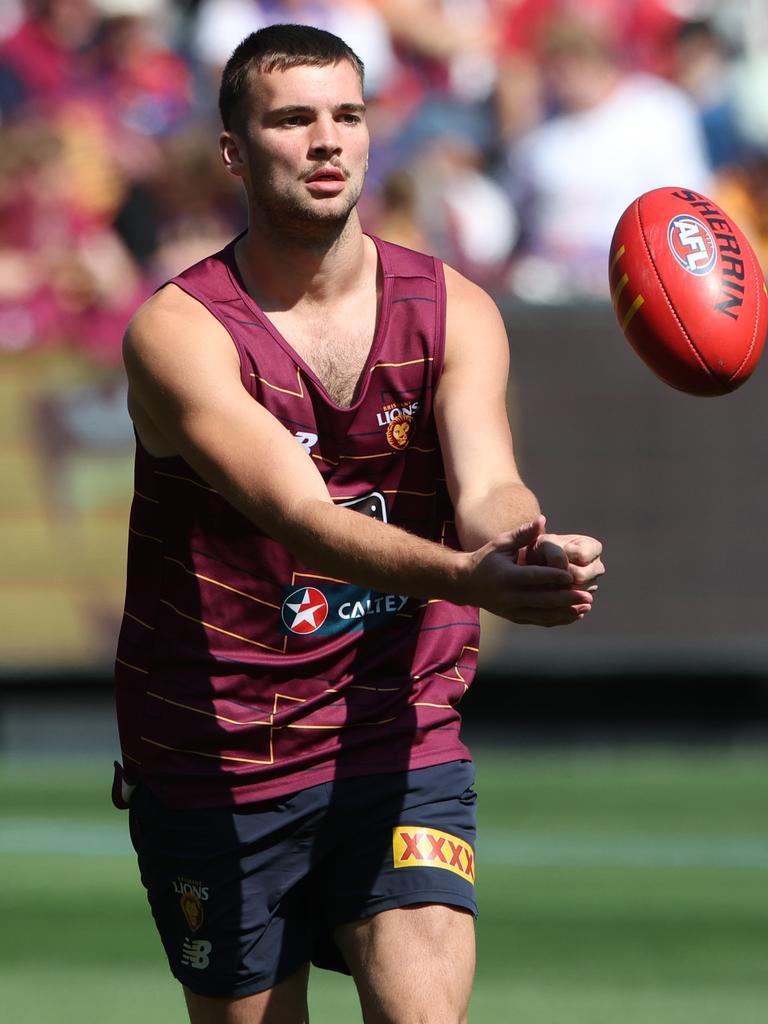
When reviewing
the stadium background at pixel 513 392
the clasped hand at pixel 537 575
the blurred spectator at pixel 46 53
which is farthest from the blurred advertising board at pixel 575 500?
the clasped hand at pixel 537 575

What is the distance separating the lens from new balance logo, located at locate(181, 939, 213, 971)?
3.66m

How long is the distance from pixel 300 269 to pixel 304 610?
73cm

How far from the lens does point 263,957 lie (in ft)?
11.9

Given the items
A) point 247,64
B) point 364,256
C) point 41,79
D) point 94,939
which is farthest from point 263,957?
point 41,79

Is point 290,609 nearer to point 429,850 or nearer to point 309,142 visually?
point 429,850

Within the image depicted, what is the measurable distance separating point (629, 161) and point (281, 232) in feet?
21.0

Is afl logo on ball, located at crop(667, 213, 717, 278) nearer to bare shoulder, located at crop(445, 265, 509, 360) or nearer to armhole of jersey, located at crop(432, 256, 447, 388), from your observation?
A: bare shoulder, located at crop(445, 265, 509, 360)

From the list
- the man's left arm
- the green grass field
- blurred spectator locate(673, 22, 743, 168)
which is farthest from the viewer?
blurred spectator locate(673, 22, 743, 168)

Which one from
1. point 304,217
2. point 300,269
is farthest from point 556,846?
point 304,217

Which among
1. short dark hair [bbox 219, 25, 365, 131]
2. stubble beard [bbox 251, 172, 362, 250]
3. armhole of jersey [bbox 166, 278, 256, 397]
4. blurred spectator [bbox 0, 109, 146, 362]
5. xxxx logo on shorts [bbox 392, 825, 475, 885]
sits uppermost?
blurred spectator [bbox 0, 109, 146, 362]

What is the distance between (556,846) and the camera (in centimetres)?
776

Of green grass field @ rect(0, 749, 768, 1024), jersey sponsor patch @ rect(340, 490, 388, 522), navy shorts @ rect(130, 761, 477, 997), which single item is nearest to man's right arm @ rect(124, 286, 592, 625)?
jersey sponsor patch @ rect(340, 490, 388, 522)

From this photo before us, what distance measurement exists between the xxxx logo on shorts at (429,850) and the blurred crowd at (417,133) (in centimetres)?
619

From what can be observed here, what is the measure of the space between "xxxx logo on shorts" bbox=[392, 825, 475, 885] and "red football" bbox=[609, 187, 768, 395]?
3.68 feet
